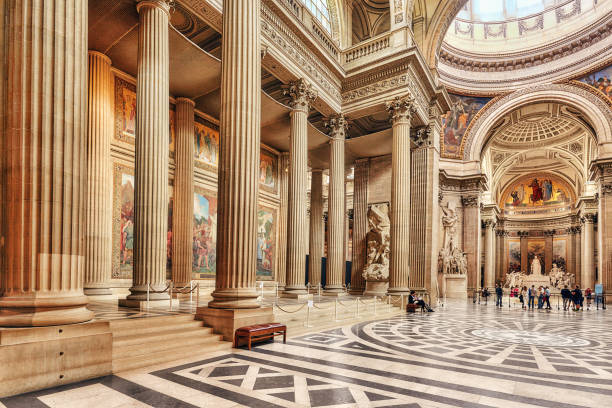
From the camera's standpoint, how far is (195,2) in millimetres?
10336

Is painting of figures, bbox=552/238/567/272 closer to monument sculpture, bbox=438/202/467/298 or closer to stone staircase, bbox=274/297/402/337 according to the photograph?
monument sculpture, bbox=438/202/467/298

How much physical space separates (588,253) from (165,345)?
132 ft

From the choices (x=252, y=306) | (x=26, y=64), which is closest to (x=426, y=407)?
(x=252, y=306)

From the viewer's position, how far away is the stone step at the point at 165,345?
5.85 m

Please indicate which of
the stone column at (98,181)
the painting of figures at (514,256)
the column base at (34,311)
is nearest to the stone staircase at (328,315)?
the stone column at (98,181)

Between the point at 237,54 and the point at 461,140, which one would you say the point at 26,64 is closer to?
the point at 237,54

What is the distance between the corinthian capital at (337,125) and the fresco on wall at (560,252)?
132 feet

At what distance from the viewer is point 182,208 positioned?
1345cm

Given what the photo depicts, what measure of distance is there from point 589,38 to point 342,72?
2249 cm

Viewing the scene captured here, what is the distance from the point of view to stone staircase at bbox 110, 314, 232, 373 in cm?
582

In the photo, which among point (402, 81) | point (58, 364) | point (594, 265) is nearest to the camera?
point (58, 364)

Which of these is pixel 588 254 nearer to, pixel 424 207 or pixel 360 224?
pixel 424 207

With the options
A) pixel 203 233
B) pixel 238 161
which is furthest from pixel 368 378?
pixel 203 233

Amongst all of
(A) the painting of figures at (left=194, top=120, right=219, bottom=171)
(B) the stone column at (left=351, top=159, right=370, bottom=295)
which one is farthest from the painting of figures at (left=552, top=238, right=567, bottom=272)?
(A) the painting of figures at (left=194, top=120, right=219, bottom=171)
